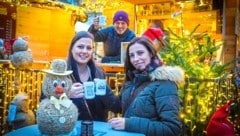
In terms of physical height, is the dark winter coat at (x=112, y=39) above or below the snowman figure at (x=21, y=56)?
above

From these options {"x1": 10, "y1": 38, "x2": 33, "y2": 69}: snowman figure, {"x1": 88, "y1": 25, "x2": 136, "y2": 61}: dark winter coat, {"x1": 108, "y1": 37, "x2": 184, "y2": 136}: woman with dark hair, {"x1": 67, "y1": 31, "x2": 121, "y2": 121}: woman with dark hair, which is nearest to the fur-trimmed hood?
{"x1": 108, "y1": 37, "x2": 184, "y2": 136}: woman with dark hair

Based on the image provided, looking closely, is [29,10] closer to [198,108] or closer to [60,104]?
[198,108]

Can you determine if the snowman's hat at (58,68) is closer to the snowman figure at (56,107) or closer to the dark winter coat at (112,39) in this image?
the snowman figure at (56,107)

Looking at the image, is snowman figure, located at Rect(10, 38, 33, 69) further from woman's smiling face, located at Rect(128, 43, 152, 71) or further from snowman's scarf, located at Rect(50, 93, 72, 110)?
snowman's scarf, located at Rect(50, 93, 72, 110)

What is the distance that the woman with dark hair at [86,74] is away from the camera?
2.96 metres

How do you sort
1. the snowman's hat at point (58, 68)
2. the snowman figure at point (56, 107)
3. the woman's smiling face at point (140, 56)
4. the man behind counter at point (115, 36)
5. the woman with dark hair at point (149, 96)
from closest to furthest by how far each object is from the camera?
the snowman figure at point (56, 107) < the snowman's hat at point (58, 68) < the woman with dark hair at point (149, 96) < the woman's smiling face at point (140, 56) < the man behind counter at point (115, 36)

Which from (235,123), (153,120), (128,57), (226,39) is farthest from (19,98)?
(226,39)

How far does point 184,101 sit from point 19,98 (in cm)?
191

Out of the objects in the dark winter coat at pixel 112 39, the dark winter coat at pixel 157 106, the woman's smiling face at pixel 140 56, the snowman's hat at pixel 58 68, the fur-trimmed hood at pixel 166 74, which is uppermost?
the dark winter coat at pixel 112 39

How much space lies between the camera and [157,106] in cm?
242

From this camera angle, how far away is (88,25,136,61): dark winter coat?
5473mm

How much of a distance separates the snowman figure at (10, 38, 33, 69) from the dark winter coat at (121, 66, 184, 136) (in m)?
2.67

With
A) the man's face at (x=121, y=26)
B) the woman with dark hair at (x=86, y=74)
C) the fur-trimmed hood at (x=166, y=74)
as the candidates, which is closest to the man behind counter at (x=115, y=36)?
the man's face at (x=121, y=26)

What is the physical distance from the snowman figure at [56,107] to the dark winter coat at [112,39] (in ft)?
11.0
